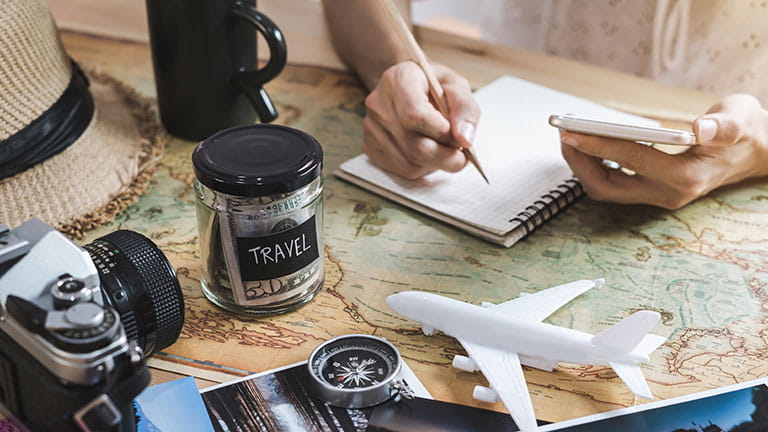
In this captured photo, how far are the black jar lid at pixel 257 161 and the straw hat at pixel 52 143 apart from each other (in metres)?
0.24

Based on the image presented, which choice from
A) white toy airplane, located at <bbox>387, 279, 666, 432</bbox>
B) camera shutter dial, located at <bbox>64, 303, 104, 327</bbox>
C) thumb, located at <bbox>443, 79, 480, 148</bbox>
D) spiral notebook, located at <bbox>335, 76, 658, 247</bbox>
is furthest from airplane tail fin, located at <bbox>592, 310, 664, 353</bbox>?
camera shutter dial, located at <bbox>64, 303, 104, 327</bbox>

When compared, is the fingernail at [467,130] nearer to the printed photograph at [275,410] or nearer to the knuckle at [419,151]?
the knuckle at [419,151]

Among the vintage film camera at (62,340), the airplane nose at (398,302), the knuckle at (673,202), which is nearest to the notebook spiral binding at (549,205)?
the knuckle at (673,202)

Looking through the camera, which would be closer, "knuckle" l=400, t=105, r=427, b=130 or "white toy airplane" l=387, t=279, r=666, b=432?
"white toy airplane" l=387, t=279, r=666, b=432

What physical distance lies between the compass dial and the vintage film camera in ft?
0.56

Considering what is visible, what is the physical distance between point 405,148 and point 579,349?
372mm

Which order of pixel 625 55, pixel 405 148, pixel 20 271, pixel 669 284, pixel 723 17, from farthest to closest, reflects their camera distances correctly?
pixel 625 55 → pixel 723 17 → pixel 405 148 → pixel 669 284 → pixel 20 271

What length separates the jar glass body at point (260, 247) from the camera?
66 centimetres

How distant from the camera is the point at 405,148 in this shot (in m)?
0.93

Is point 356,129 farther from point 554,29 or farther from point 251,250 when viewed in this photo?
point 554,29

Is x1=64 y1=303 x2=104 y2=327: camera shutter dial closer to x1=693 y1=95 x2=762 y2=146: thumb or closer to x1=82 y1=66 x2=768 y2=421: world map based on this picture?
x1=82 y1=66 x2=768 y2=421: world map

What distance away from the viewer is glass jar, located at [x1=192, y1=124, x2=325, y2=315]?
25.6 inches

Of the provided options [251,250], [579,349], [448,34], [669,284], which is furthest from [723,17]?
[251,250]

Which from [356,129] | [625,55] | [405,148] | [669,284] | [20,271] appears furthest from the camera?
[625,55]
